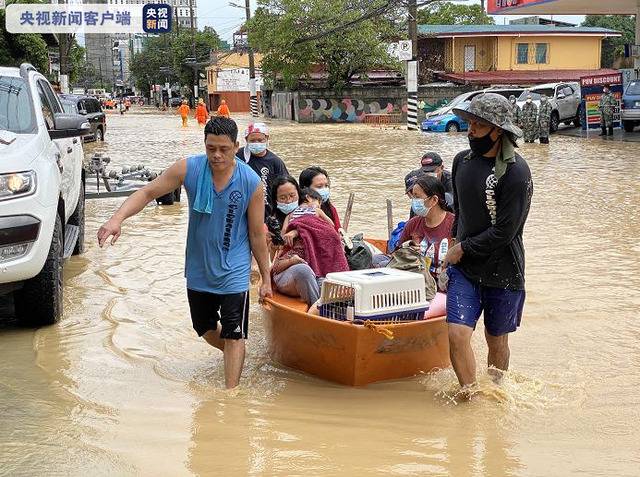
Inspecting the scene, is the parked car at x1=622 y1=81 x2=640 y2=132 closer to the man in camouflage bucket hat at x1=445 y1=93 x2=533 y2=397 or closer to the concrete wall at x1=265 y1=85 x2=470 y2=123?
the concrete wall at x1=265 y1=85 x2=470 y2=123

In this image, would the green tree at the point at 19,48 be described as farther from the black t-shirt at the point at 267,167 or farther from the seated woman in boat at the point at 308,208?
the seated woman in boat at the point at 308,208

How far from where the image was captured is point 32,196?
621cm

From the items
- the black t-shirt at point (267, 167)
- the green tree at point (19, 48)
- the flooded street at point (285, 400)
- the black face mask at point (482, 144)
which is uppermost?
the green tree at point (19, 48)

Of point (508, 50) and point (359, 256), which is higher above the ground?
point (508, 50)

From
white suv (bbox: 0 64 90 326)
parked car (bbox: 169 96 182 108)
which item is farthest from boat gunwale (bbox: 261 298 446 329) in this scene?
parked car (bbox: 169 96 182 108)

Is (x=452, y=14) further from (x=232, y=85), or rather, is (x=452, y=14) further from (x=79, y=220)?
(x=79, y=220)

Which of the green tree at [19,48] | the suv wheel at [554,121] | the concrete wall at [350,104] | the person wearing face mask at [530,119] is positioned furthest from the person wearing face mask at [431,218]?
the concrete wall at [350,104]

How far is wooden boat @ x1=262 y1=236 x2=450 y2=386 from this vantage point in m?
5.34

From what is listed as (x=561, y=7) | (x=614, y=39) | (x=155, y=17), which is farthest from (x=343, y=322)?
(x=614, y=39)

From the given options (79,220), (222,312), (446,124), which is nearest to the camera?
(222,312)

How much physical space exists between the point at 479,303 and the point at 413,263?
3.25 feet

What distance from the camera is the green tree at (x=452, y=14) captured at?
62719 millimetres

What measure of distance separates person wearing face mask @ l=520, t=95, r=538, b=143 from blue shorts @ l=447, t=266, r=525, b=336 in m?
21.8

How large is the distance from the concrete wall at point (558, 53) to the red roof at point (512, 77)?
101cm
